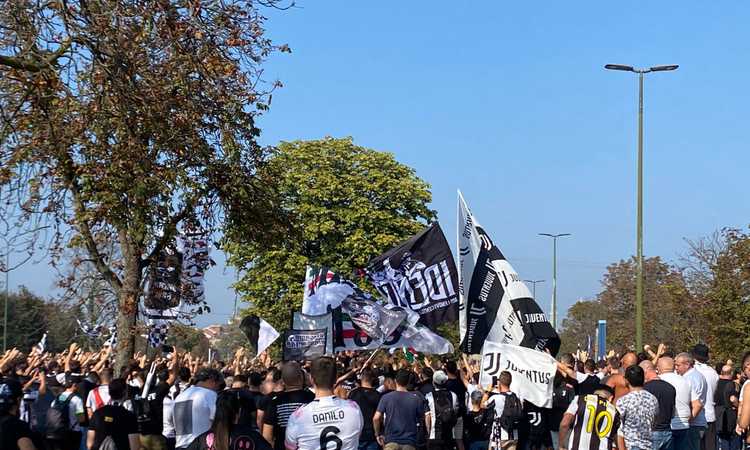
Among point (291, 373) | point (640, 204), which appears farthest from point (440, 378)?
point (640, 204)

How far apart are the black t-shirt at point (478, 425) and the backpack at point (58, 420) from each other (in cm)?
531

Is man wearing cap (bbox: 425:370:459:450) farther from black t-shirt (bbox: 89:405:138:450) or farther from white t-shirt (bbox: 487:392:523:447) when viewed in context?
black t-shirt (bbox: 89:405:138:450)

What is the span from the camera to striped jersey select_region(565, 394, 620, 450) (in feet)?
35.0

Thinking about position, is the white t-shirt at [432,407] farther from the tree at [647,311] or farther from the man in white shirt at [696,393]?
the tree at [647,311]

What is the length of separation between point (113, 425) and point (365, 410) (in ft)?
11.0

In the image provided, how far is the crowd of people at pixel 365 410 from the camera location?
724 cm

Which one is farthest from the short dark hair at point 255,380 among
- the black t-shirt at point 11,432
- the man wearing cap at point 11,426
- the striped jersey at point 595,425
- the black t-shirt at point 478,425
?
the black t-shirt at point 11,432

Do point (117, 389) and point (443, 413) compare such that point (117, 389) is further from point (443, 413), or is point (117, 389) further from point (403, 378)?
point (443, 413)

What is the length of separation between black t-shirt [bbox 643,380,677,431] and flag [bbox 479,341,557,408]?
7.11 ft

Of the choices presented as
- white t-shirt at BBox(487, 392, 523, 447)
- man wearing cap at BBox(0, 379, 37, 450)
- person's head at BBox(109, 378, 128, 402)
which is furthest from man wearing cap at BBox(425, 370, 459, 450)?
man wearing cap at BBox(0, 379, 37, 450)

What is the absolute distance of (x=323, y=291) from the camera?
61.2ft

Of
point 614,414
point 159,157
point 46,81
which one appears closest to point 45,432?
point 46,81

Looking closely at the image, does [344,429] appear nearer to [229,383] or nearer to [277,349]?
[229,383]

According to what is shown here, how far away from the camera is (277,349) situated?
46969mm
